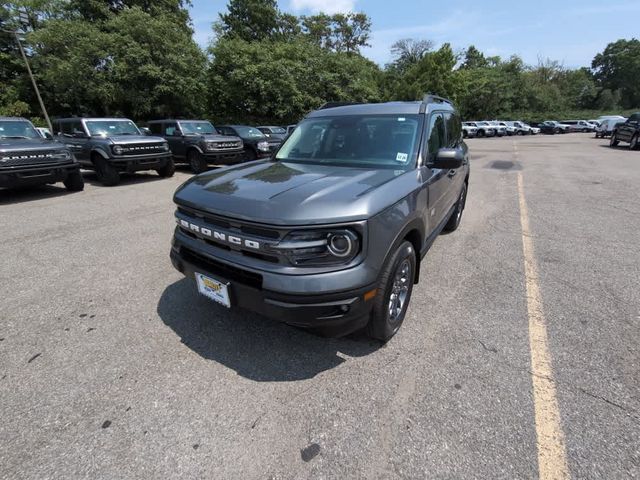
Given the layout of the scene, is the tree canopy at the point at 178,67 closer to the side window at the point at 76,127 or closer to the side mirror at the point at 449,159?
the side window at the point at 76,127

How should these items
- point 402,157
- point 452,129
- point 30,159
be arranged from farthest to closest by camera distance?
point 30,159 < point 452,129 < point 402,157

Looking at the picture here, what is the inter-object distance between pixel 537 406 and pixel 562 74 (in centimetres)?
9501

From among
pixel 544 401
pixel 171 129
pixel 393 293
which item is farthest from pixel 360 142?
pixel 171 129

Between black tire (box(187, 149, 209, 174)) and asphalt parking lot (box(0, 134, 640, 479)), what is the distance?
7058 mm

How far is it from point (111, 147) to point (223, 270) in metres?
8.13

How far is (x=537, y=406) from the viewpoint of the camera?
2.06 meters

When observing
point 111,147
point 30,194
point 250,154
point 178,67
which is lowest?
point 30,194

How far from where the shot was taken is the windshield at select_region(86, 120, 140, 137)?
912 centimetres

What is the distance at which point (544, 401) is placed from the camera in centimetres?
210

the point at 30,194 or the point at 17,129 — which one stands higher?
the point at 17,129

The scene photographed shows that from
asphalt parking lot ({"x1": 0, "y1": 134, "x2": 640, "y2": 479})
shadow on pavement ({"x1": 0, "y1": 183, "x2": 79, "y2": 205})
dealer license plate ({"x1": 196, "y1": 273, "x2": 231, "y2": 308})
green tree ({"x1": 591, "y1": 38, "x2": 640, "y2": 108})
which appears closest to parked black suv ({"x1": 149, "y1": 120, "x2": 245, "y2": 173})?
shadow on pavement ({"x1": 0, "y1": 183, "x2": 79, "y2": 205})

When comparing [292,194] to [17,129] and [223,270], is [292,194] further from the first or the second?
[17,129]

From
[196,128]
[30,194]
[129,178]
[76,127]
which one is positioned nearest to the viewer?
[30,194]

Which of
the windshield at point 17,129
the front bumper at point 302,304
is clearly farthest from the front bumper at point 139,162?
the front bumper at point 302,304
